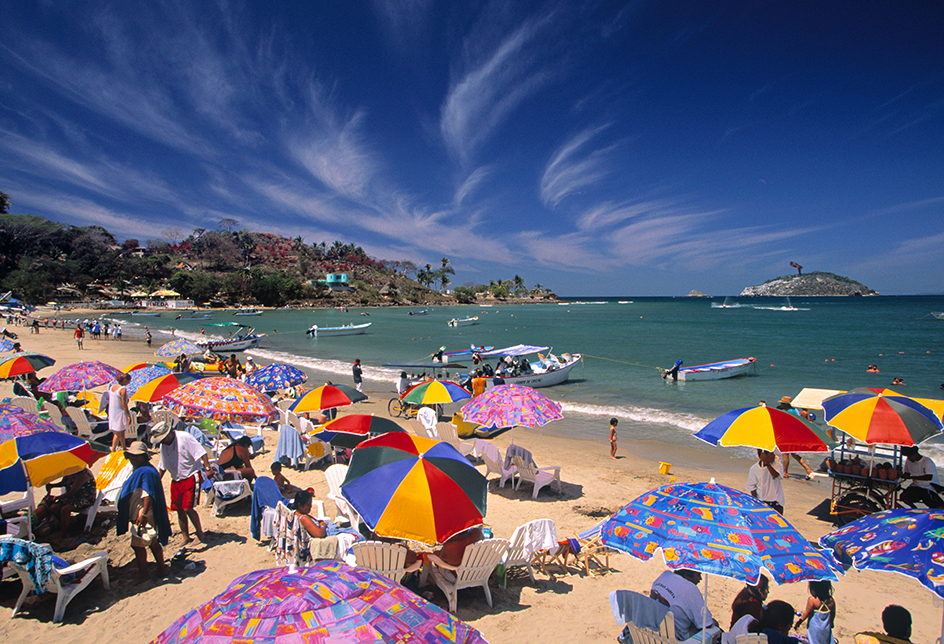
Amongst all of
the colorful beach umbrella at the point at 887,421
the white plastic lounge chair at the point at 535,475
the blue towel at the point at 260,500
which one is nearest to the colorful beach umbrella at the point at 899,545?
the colorful beach umbrella at the point at 887,421

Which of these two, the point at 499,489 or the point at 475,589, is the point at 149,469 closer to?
the point at 475,589

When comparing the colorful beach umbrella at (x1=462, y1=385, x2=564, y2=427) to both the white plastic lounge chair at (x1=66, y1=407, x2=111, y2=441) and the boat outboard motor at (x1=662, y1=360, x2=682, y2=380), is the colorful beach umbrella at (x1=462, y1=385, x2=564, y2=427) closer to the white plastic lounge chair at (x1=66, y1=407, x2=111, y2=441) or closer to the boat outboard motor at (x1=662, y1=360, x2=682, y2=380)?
the white plastic lounge chair at (x1=66, y1=407, x2=111, y2=441)

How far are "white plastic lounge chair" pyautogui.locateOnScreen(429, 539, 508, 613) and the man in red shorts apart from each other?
3489 millimetres

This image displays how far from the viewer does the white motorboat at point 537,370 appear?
A: 21438 mm

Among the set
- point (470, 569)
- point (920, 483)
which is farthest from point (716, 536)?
point (920, 483)

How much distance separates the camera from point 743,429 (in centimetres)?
604

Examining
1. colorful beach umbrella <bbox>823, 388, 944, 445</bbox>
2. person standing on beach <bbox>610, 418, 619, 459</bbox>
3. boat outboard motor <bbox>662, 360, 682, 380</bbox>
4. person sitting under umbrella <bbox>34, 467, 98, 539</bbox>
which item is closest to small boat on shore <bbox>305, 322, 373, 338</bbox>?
boat outboard motor <bbox>662, 360, 682, 380</bbox>

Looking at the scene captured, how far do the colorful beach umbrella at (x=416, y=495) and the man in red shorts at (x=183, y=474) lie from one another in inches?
111

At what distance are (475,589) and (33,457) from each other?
5.30 meters

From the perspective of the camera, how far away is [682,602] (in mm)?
3941

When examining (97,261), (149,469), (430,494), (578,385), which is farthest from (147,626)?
(97,261)

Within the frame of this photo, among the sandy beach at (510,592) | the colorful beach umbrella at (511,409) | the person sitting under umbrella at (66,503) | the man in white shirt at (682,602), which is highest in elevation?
the colorful beach umbrella at (511,409)

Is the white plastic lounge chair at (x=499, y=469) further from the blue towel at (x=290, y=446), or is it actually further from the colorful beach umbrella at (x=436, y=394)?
the blue towel at (x=290, y=446)

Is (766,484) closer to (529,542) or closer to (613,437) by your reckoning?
(529,542)
